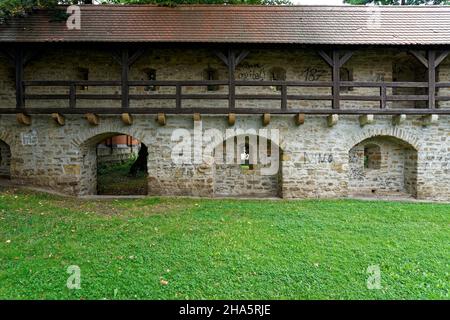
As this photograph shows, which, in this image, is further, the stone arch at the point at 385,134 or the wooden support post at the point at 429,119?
the stone arch at the point at 385,134

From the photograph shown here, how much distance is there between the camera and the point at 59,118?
826cm

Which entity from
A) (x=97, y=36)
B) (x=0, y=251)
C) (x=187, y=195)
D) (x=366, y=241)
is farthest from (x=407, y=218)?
(x=97, y=36)

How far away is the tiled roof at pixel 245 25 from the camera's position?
317 inches

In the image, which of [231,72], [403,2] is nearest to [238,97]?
[231,72]

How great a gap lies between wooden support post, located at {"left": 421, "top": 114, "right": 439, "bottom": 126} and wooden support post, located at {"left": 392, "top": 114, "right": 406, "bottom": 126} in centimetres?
73

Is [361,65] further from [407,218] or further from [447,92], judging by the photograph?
[407,218]

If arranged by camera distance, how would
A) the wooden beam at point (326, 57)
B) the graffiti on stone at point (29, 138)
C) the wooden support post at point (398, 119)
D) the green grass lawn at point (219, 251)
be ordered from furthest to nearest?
the graffiti on stone at point (29, 138) < the wooden support post at point (398, 119) < the wooden beam at point (326, 57) < the green grass lawn at point (219, 251)

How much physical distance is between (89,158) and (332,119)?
8.27 m

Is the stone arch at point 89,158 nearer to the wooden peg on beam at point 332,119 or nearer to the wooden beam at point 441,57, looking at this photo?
the wooden peg on beam at point 332,119

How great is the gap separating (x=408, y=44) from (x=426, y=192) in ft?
15.5

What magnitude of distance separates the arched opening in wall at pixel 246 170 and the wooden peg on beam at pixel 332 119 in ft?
6.40

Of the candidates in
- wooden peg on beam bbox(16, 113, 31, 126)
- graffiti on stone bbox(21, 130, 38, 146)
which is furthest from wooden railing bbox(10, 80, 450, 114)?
graffiti on stone bbox(21, 130, 38, 146)

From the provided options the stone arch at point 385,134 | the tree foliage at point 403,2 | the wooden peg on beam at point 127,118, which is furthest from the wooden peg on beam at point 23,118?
→ the tree foliage at point 403,2

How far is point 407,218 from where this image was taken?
667 centimetres
